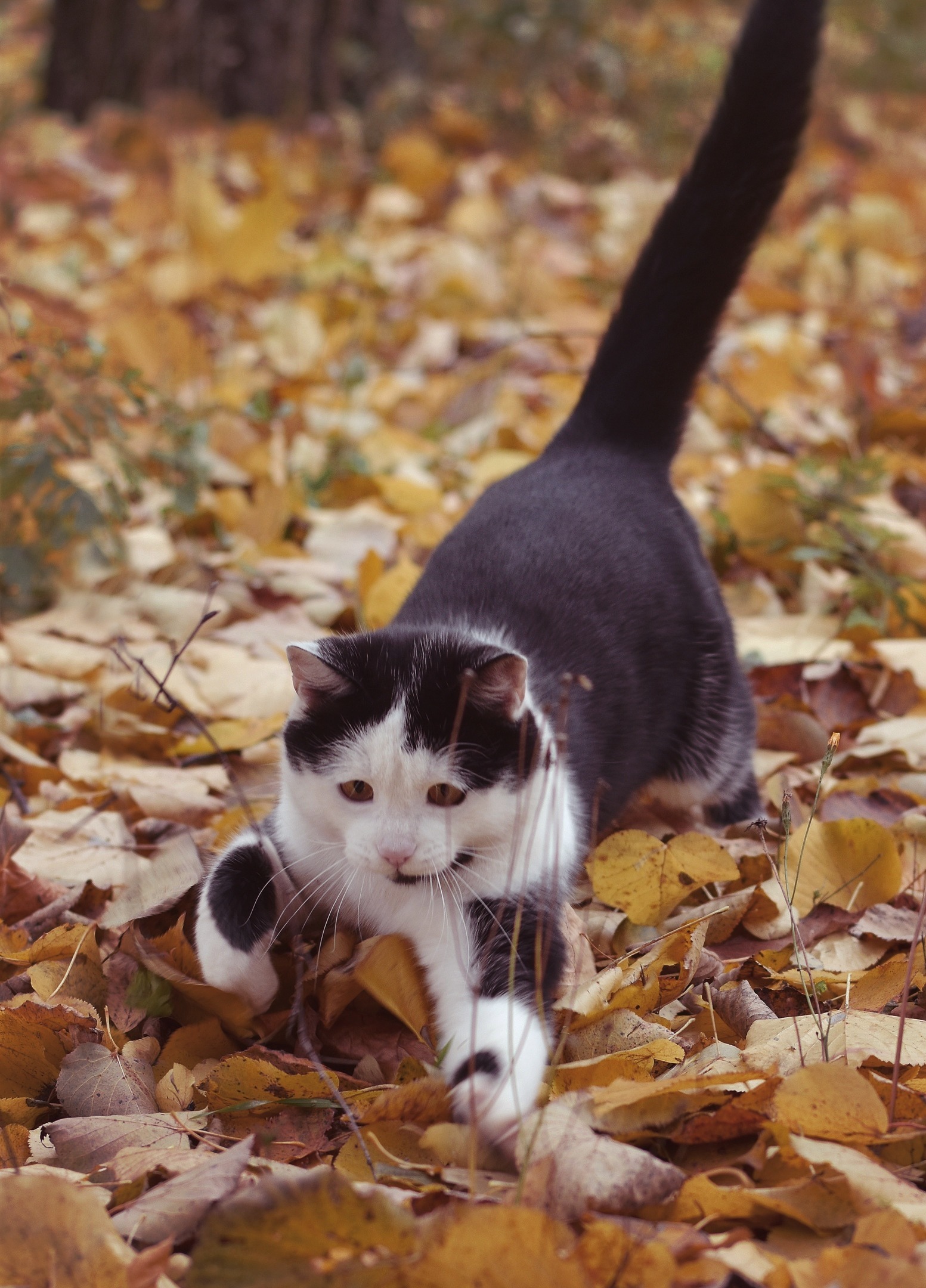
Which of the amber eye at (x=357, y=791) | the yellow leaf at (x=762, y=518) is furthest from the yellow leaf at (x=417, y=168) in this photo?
the amber eye at (x=357, y=791)

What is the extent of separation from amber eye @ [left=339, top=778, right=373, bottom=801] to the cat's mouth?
0.11 m

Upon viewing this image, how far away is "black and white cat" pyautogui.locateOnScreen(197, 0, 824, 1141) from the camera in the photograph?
1.58 meters

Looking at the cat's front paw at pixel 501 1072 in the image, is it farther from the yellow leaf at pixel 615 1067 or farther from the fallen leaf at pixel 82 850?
the fallen leaf at pixel 82 850

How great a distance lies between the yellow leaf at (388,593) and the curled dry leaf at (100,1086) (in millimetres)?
1131

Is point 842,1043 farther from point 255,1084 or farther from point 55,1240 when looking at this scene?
point 55,1240

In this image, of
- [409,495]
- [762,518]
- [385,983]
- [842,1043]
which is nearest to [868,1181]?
[842,1043]

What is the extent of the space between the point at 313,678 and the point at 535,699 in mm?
332

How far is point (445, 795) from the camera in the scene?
5.26 ft

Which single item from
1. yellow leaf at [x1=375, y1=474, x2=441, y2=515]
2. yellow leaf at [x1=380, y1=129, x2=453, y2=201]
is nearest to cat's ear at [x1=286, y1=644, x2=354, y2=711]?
yellow leaf at [x1=375, y1=474, x2=441, y2=515]

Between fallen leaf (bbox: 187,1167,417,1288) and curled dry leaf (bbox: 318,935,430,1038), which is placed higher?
fallen leaf (bbox: 187,1167,417,1288)

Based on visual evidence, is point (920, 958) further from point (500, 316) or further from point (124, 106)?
point (124, 106)

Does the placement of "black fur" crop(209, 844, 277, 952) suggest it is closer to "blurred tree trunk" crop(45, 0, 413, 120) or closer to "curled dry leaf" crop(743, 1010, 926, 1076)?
"curled dry leaf" crop(743, 1010, 926, 1076)

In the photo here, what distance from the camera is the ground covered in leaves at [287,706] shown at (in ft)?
3.92

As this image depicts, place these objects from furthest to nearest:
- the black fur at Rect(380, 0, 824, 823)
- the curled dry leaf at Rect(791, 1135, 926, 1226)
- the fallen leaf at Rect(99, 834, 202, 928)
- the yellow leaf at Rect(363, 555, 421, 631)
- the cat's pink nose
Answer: the yellow leaf at Rect(363, 555, 421, 631) < the black fur at Rect(380, 0, 824, 823) < the fallen leaf at Rect(99, 834, 202, 928) < the cat's pink nose < the curled dry leaf at Rect(791, 1135, 926, 1226)
